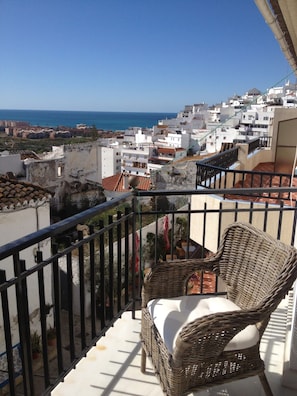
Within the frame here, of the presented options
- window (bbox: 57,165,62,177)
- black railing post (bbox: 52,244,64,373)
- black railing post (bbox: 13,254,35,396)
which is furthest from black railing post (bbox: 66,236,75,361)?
window (bbox: 57,165,62,177)

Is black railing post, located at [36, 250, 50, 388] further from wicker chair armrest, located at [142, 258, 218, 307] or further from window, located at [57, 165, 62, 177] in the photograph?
window, located at [57, 165, 62, 177]

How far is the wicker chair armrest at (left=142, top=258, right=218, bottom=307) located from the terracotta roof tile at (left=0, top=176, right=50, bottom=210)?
5.65 meters

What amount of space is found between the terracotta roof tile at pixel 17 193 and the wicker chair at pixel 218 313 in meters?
5.70

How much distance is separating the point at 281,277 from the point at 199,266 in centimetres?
53

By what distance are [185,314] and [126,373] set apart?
0.56 m

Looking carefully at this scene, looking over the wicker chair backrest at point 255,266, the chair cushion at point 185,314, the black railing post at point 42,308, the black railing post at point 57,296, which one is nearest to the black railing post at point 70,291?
the black railing post at point 57,296

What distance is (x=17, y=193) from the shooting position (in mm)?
6953

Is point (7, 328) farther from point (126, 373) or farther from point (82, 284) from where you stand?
point (126, 373)

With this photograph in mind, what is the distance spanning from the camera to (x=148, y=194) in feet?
6.89

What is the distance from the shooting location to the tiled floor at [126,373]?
1.65 metres

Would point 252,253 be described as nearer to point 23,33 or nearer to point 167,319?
point 167,319

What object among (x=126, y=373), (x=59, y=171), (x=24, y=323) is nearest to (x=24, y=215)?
(x=126, y=373)

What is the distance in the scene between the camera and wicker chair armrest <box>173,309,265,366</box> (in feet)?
3.91

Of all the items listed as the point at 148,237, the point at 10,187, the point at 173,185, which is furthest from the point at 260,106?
the point at 10,187
